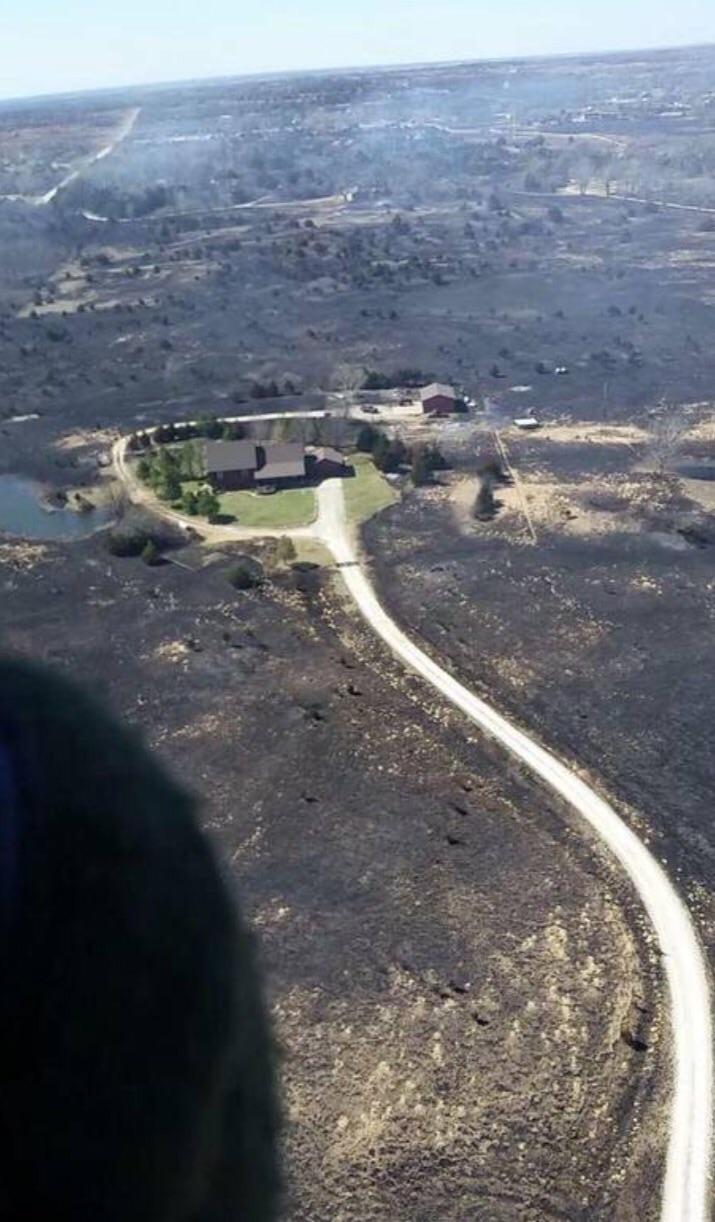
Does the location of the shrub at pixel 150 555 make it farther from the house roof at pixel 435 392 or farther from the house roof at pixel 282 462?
the house roof at pixel 435 392

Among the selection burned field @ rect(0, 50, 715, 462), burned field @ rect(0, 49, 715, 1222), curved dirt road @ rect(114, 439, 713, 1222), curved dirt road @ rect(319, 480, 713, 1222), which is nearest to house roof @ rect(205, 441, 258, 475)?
burned field @ rect(0, 49, 715, 1222)

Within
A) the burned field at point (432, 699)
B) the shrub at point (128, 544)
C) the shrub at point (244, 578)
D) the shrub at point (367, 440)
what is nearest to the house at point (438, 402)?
the burned field at point (432, 699)

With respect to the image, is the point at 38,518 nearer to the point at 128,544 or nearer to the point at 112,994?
the point at 128,544

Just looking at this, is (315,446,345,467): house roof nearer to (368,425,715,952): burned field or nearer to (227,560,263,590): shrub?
(368,425,715,952): burned field

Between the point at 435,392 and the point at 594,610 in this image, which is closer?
the point at 594,610

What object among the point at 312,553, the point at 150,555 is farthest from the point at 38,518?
the point at 312,553

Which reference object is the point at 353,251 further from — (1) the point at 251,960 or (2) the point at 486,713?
(1) the point at 251,960

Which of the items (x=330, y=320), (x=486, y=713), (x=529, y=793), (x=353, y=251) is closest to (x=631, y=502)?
(x=486, y=713)
